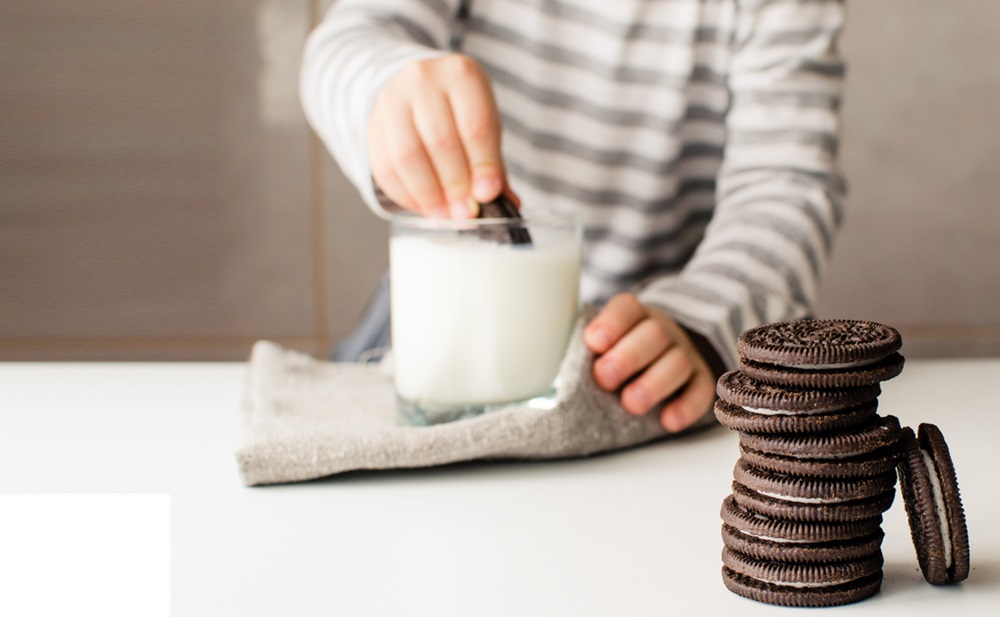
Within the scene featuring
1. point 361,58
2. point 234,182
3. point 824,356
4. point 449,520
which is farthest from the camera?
point 234,182

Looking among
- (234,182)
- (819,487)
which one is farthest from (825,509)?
(234,182)

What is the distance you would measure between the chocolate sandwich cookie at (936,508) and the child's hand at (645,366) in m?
0.22

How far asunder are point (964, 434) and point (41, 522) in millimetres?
475

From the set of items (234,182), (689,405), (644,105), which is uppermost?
(644,105)

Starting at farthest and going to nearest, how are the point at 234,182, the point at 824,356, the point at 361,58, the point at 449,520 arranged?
1. the point at 234,182
2. the point at 361,58
3. the point at 449,520
4. the point at 824,356

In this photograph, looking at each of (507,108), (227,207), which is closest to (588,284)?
(507,108)

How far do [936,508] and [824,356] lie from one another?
7cm

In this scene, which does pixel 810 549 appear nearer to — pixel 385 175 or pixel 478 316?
pixel 478 316

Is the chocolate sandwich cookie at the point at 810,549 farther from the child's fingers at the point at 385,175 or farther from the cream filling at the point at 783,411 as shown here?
the child's fingers at the point at 385,175

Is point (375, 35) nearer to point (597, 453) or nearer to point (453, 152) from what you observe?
point (453, 152)

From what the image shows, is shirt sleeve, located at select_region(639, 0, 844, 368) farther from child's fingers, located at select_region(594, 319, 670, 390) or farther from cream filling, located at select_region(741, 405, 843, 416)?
cream filling, located at select_region(741, 405, 843, 416)

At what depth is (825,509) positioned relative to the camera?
0.38 metres

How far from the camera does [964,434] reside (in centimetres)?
61

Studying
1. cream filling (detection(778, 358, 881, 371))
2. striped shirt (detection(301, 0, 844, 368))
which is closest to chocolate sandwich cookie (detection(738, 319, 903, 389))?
cream filling (detection(778, 358, 881, 371))
